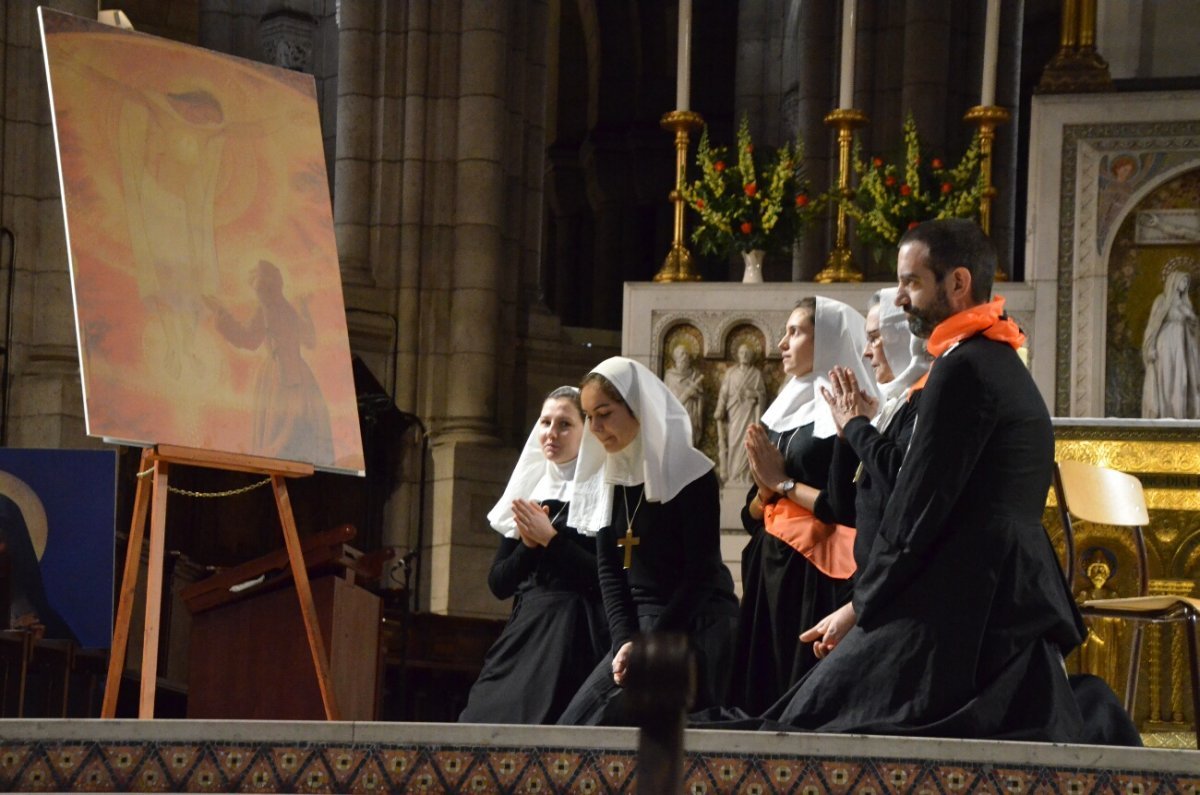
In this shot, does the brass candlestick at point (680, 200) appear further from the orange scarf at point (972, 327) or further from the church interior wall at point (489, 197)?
the orange scarf at point (972, 327)

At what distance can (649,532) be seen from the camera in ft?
19.1

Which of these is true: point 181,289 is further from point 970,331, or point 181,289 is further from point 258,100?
point 970,331

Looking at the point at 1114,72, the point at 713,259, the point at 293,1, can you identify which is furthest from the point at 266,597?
the point at 713,259

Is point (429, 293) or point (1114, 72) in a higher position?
point (1114, 72)

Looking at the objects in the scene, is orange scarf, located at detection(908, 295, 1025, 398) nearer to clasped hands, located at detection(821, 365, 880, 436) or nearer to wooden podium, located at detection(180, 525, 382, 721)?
clasped hands, located at detection(821, 365, 880, 436)

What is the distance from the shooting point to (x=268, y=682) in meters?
6.89

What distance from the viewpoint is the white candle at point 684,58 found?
9.73 metres

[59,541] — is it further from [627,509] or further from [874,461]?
[874,461]

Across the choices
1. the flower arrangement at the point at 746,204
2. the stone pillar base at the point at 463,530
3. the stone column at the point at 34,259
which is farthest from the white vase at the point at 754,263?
the stone column at the point at 34,259

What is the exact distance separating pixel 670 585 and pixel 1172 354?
392 cm

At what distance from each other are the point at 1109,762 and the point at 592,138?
57.0 feet

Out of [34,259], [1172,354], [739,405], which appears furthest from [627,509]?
[34,259]

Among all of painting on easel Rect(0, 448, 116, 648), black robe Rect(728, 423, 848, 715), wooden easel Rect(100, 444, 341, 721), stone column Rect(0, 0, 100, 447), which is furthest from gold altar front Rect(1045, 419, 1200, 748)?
stone column Rect(0, 0, 100, 447)

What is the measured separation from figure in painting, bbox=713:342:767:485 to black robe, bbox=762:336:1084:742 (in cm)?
466
